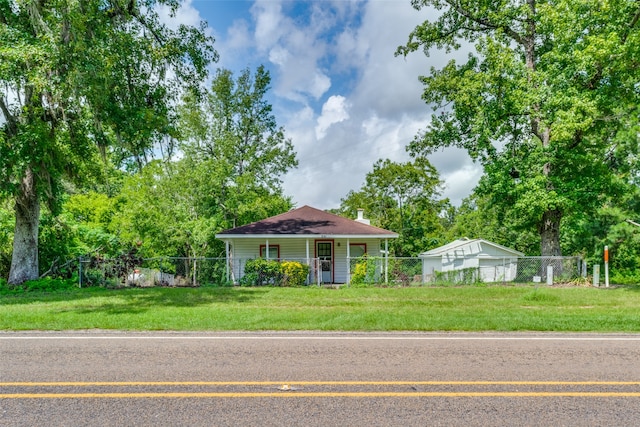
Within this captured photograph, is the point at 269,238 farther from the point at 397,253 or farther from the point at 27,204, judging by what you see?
the point at 397,253

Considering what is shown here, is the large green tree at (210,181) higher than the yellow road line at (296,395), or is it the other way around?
the large green tree at (210,181)

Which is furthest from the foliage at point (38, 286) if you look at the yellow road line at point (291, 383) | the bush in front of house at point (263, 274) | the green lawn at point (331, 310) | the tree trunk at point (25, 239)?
the yellow road line at point (291, 383)

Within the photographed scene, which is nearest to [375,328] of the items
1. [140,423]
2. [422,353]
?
[422,353]

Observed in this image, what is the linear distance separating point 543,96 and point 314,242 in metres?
12.8

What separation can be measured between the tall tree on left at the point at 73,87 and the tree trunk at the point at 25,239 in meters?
0.04

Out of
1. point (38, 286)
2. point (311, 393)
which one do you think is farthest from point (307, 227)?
A: point (311, 393)

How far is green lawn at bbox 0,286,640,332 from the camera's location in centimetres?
890

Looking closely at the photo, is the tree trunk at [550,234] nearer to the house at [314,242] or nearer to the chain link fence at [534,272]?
the chain link fence at [534,272]

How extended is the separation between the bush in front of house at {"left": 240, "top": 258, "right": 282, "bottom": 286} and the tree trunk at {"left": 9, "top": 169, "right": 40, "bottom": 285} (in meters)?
8.31

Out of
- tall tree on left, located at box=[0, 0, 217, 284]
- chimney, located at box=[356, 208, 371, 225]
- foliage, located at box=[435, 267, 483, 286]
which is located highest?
tall tree on left, located at box=[0, 0, 217, 284]

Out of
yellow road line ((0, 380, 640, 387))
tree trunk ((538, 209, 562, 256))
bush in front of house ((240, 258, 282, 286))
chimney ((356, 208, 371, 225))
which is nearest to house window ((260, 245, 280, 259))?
bush in front of house ((240, 258, 282, 286))

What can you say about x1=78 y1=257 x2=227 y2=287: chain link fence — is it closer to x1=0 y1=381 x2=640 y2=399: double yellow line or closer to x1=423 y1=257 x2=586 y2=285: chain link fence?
x1=423 y1=257 x2=586 y2=285: chain link fence

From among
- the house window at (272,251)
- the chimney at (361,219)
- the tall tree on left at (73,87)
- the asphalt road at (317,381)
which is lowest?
the asphalt road at (317,381)

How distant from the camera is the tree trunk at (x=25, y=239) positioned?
16266 mm
